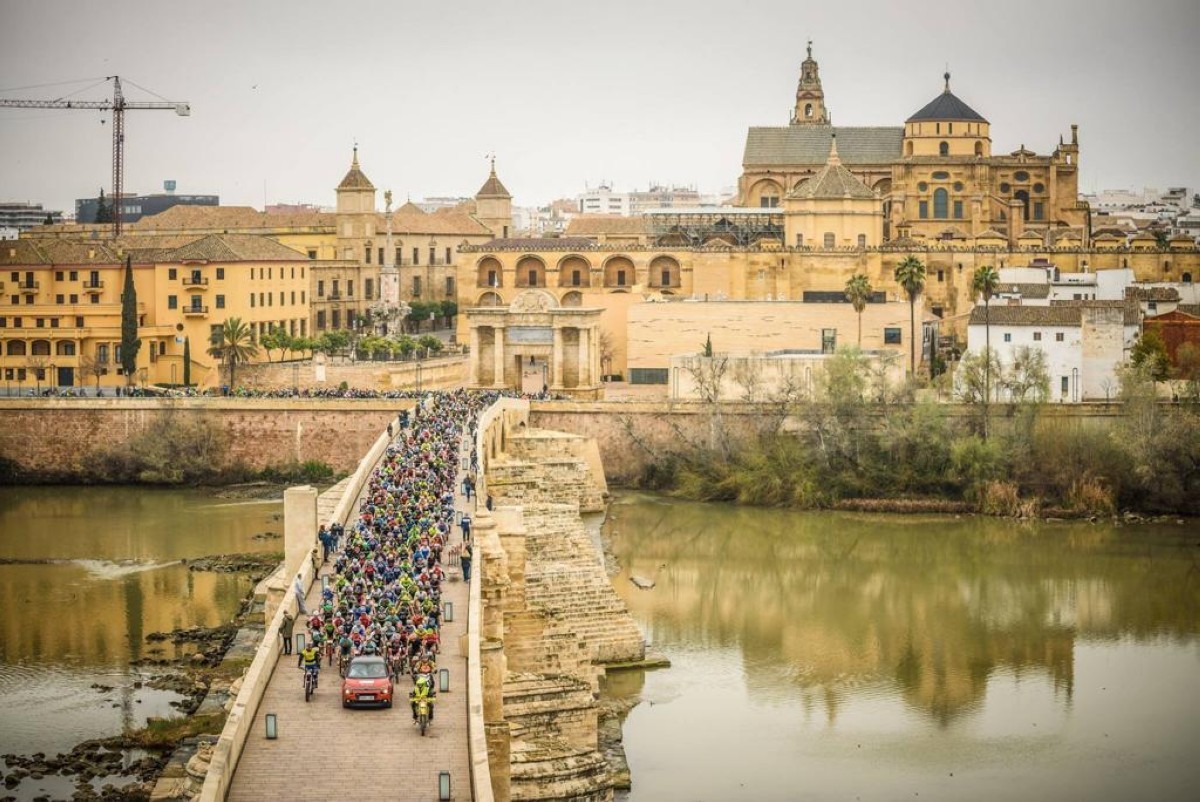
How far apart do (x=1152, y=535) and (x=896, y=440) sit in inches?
350

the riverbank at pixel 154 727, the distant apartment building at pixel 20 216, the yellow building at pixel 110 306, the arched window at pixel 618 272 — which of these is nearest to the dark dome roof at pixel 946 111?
the arched window at pixel 618 272

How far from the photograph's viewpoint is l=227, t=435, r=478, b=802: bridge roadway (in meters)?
22.6

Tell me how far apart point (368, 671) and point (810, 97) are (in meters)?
87.5

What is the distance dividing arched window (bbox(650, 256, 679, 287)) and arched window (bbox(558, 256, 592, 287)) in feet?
10.5

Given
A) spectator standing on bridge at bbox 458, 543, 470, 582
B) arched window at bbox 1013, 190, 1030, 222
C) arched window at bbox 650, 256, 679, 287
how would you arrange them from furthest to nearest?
1. arched window at bbox 1013, 190, 1030, 222
2. arched window at bbox 650, 256, 679, 287
3. spectator standing on bridge at bbox 458, 543, 470, 582

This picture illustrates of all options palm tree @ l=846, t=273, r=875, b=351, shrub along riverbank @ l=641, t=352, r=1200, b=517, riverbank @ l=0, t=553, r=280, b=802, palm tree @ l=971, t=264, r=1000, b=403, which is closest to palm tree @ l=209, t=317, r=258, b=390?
shrub along riverbank @ l=641, t=352, r=1200, b=517

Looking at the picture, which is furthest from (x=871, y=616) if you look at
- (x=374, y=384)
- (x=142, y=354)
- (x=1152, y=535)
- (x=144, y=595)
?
(x=142, y=354)

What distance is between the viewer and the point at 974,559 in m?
52.1

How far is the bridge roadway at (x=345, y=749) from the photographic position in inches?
891

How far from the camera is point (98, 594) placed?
156ft

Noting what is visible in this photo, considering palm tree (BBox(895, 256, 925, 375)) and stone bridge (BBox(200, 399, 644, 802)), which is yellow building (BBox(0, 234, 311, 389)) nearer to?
palm tree (BBox(895, 256, 925, 375))

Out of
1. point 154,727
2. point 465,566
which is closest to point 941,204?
point 154,727

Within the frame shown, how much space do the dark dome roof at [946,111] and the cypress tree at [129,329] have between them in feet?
126

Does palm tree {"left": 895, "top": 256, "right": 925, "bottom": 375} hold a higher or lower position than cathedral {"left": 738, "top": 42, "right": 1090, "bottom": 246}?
lower
